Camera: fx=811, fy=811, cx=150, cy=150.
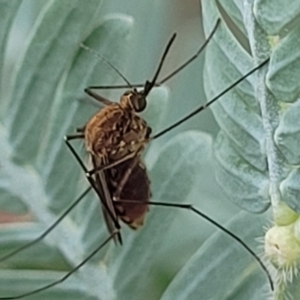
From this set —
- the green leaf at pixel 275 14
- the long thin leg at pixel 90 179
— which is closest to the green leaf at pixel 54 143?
the long thin leg at pixel 90 179

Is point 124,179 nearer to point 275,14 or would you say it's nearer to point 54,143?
point 54,143

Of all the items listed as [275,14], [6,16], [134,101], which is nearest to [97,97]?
[134,101]

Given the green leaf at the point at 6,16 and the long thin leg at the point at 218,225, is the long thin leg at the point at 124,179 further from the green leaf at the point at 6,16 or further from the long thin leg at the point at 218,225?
the green leaf at the point at 6,16

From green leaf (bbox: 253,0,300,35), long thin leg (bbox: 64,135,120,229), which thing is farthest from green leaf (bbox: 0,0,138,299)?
green leaf (bbox: 253,0,300,35)

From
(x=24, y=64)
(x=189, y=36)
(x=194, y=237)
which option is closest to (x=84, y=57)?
(x=24, y=64)

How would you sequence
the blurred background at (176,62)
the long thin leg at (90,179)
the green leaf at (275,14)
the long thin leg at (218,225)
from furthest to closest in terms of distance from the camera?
1. the blurred background at (176,62)
2. the long thin leg at (90,179)
3. the long thin leg at (218,225)
4. the green leaf at (275,14)

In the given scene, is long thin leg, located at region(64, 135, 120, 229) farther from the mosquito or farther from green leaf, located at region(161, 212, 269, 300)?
green leaf, located at region(161, 212, 269, 300)

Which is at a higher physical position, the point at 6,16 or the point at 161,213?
the point at 6,16
